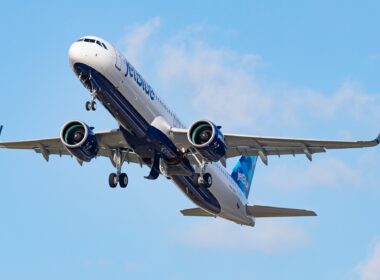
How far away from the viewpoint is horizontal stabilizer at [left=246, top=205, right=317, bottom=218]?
50438mm

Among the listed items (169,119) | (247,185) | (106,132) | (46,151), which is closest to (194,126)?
(169,119)

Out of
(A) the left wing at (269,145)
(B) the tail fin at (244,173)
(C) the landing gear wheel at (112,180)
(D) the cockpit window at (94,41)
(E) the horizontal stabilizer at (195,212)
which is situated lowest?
(C) the landing gear wheel at (112,180)

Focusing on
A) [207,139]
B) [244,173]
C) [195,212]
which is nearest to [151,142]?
[207,139]

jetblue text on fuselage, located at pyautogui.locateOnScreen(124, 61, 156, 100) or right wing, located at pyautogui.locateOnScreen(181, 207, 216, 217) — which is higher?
jetblue text on fuselage, located at pyautogui.locateOnScreen(124, 61, 156, 100)

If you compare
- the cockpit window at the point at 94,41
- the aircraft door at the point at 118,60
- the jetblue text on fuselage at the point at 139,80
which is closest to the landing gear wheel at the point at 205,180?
the jetblue text on fuselage at the point at 139,80

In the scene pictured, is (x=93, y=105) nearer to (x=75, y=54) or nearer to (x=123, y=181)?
(x=75, y=54)

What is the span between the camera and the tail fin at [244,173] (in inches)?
2203

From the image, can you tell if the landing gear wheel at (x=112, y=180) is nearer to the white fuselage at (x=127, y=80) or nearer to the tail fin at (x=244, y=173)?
the white fuselage at (x=127, y=80)

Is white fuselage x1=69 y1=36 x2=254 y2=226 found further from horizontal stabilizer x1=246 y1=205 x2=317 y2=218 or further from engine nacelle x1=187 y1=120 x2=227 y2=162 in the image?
horizontal stabilizer x1=246 y1=205 x2=317 y2=218

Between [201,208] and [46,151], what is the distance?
9.62 metres

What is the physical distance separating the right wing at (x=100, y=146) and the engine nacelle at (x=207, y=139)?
3718 millimetres

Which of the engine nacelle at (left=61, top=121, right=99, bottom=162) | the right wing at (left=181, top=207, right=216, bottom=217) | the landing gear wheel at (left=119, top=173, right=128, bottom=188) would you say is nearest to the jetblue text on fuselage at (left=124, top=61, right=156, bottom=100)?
the engine nacelle at (left=61, top=121, right=99, bottom=162)

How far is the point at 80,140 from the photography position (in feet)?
145

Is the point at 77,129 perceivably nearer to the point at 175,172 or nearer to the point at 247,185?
the point at 175,172
